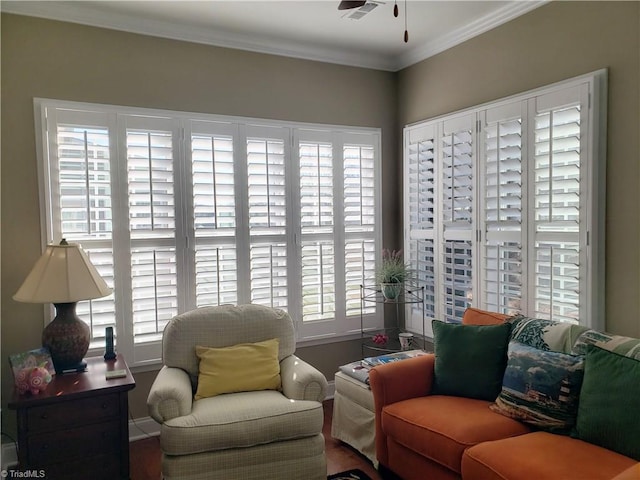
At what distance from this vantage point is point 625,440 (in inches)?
75.6

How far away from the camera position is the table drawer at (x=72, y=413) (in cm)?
A: 234

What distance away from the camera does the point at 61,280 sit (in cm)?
258

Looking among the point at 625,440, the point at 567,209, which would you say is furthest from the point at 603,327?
the point at 625,440

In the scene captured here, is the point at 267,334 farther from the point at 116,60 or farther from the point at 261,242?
the point at 116,60

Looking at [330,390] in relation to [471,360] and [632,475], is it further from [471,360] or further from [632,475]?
[632,475]

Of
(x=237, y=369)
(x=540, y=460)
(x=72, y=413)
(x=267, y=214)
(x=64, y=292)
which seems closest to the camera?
(x=540, y=460)

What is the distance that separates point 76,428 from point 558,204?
9.35 feet

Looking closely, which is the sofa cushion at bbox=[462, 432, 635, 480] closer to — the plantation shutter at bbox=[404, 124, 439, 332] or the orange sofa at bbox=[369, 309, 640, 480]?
the orange sofa at bbox=[369, 309, 640, 480]

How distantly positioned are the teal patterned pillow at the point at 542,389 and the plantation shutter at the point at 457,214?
3.45 ft

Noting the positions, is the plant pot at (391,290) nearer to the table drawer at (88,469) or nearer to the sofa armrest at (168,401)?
the sofa armrest at (168,401)

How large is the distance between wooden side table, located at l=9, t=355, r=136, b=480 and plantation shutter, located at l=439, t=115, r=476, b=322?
2.24 meters

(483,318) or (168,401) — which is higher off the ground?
(483,318)

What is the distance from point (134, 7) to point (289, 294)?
7.14 ft

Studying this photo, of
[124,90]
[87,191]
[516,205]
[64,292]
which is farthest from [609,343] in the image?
[124,90]
